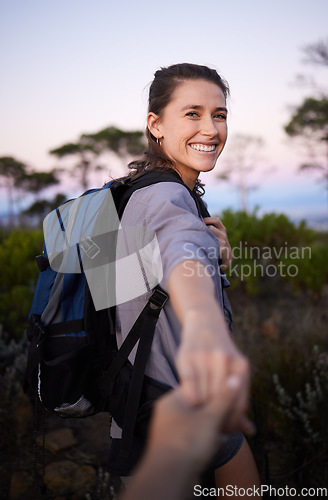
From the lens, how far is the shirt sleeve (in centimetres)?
81

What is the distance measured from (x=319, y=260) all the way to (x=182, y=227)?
528 cm

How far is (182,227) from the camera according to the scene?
35.6 inches

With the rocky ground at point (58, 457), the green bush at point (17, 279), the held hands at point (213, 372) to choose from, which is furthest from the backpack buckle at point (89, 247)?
the green bush at point (17, 279)

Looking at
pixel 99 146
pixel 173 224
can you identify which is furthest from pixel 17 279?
pixel 99 146

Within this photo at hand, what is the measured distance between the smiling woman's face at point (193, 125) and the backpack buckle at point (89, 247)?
469mm

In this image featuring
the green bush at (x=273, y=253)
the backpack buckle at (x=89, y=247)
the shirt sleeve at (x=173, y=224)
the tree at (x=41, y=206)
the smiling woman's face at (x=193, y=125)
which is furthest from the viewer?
the tree at (x=41, y=206)

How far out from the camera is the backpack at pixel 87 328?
1.21 metres

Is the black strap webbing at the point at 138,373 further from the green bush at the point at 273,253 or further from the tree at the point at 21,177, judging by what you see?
the tree at the point at 21,177

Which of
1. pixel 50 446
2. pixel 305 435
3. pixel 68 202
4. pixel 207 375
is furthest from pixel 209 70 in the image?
pixel 50 446

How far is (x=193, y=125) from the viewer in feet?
4.57

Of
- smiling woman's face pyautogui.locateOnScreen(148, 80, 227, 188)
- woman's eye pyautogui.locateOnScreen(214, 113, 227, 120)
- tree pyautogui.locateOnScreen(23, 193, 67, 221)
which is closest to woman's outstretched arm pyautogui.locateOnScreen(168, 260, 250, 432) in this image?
smiling woman's face pyautogui.locateOnScreen(148, 80, 227, 188)

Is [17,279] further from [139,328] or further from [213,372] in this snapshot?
[213,372]

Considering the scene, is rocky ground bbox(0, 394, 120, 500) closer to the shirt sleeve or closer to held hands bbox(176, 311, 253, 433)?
the shirt sleeve

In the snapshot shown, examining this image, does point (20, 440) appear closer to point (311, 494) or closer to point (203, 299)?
point (311, 494)
